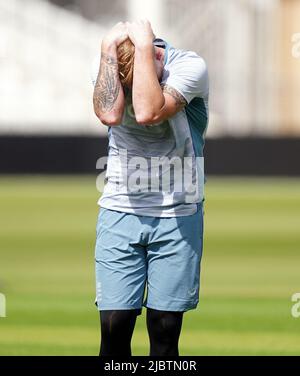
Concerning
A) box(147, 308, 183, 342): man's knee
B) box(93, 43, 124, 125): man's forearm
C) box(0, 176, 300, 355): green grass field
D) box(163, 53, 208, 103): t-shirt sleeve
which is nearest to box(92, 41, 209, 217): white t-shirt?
box(163, 53, 208, 103): t-shirt sleeve

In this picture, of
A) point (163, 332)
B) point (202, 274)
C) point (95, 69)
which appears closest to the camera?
point (163, 332)

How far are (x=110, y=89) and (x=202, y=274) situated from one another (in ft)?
26.0

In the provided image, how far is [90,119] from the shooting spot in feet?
101

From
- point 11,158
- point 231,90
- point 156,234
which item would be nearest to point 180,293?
point 156,234

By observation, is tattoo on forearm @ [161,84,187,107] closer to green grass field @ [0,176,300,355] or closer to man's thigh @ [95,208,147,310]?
man's thigh @ [95,208,147,310]

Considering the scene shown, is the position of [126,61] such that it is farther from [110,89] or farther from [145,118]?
[145,118]

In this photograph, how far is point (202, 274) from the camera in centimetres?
1362

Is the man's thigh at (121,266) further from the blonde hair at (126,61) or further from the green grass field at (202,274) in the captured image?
the green grass field at (202,274)

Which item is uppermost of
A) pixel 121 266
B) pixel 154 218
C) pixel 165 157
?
pixel 165 157

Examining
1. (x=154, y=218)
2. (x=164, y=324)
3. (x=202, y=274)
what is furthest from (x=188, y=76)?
(x=202, y=274)

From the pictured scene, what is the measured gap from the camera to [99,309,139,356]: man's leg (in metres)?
6.02

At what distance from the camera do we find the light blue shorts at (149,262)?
237 inches
